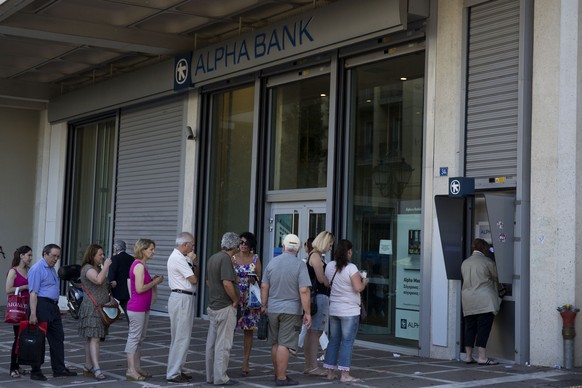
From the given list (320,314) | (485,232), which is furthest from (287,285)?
(485,232)

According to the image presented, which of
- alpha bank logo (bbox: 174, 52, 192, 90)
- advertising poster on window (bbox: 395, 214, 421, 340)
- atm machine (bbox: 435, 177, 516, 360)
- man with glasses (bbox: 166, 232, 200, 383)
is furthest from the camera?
alpha bank logo (bbox: 174, 52, 192, 90)

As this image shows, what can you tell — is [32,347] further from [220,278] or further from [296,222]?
[296,222]

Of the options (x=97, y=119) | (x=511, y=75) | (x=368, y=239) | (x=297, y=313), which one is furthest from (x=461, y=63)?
(x=97, y=119)

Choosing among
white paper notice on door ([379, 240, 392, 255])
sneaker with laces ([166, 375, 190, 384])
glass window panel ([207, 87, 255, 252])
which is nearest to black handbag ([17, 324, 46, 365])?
sneaker with laces ([166, 375, 190, 384])

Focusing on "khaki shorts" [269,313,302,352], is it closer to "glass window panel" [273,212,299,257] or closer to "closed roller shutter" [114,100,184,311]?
"glass window panel" [273,212,299,257]

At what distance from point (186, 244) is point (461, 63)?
15.2 ft

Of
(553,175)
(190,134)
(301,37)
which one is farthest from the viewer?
(190,134)

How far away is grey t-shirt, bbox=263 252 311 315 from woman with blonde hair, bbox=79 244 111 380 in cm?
199

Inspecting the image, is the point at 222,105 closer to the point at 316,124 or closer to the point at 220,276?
the point at 316,124

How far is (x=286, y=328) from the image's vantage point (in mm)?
9125

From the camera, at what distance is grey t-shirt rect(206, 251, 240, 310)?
9117 millimetres

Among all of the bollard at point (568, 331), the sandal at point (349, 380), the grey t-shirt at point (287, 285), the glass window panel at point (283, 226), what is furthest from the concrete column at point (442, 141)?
the glass window panel at point (283, 226)

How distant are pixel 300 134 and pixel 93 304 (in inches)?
243

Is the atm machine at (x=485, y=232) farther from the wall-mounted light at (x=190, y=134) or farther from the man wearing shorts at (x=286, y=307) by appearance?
the wall-mounted light at (x=190, y=134)
